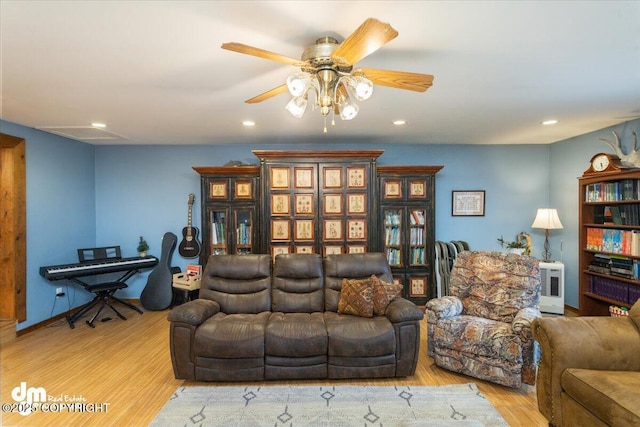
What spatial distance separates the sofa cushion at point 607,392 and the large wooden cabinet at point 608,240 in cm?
227

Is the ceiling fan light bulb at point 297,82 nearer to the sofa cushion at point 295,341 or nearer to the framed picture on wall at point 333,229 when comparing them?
the sofa cushion at point 295,341

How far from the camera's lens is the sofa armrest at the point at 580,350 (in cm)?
188

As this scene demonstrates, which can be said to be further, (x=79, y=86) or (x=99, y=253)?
(x=99, y=253)

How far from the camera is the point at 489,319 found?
2846 millimetres

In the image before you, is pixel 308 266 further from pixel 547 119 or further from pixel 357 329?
pixel 547 119

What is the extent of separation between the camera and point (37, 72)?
230cm

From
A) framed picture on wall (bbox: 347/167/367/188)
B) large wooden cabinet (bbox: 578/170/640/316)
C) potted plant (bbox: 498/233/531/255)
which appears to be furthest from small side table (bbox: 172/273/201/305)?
large wooden cabinet (bbox: 578/170/640/316)

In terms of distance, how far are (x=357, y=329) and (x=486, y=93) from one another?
7.70 feet

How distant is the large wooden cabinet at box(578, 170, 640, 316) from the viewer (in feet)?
11.2

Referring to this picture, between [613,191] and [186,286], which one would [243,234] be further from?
[613,191]

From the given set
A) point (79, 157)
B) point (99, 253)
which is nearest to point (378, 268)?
point (99, 253)

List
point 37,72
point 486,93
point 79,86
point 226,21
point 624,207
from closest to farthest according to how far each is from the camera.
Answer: point 226,21, point 37,72, point 79,86, point 486,93, point 624,207

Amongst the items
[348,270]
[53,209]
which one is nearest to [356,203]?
[348,270]

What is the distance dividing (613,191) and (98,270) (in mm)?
6355
